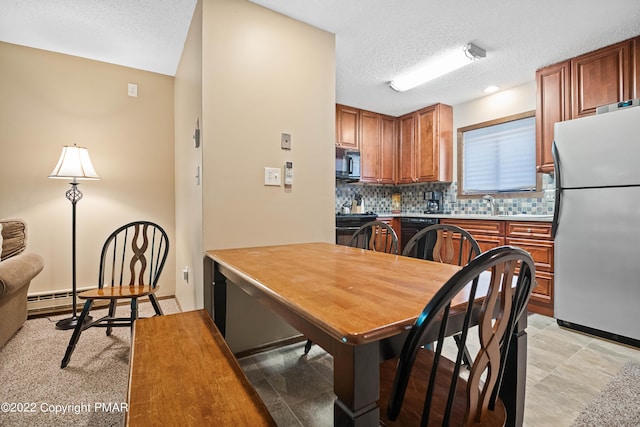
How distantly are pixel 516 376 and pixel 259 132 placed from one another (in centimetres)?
188

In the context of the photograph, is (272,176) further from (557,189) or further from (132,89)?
(557,189)

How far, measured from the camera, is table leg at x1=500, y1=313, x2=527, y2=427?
0.98 m

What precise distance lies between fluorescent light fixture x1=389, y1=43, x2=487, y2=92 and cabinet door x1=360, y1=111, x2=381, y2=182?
0.99 metres

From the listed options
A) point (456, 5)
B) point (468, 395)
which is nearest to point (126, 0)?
point (456, 5)

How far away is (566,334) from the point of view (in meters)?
2.40

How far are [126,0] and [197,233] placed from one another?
1614 millimetres

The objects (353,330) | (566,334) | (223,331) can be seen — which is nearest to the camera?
(353,330)

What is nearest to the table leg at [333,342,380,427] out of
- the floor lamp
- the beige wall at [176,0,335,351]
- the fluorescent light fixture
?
the beige wall at [176,0,335,351]

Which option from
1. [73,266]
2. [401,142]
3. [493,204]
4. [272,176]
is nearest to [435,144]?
[401,142]

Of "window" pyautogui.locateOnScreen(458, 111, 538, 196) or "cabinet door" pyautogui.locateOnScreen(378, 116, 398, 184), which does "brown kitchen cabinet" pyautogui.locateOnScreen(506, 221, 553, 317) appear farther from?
"cabinet door" pyautogui.locateOnScreen(378, 116, 398, 184)

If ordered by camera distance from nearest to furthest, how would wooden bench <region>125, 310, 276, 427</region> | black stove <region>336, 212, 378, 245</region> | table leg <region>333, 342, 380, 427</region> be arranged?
table leg <region>333, 342, 380, 427</region>, wooden bench <region>125, 310, 276, 427</region>, black stove <region>336, 212, 378, 245</region>

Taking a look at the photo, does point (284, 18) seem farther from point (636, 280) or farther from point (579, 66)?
point (636, 280)

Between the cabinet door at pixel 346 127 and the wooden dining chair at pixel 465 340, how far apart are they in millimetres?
3399

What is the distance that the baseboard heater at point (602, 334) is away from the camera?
7.21 feet
